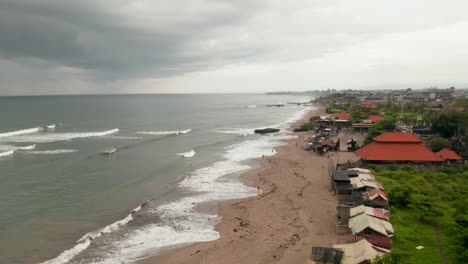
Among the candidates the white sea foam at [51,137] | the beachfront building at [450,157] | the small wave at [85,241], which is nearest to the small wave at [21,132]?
the white sea foam at [51,137]

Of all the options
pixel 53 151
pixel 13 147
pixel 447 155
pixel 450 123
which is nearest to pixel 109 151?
pixel 53 151

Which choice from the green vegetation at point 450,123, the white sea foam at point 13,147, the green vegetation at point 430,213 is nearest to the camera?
the green vegetation at point 430,213

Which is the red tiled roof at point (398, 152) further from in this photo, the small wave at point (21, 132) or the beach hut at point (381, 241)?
the small wave at point (21, 132)

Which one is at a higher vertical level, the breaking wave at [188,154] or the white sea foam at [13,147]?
the white sea foam at [13,147]

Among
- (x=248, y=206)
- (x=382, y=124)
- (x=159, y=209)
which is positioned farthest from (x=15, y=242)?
(x=382, y=124)

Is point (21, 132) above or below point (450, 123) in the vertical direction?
below

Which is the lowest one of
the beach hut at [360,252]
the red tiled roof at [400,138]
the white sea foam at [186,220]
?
the white sea foam at [186,220]

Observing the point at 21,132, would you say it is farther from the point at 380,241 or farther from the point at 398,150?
the point at 380,241
